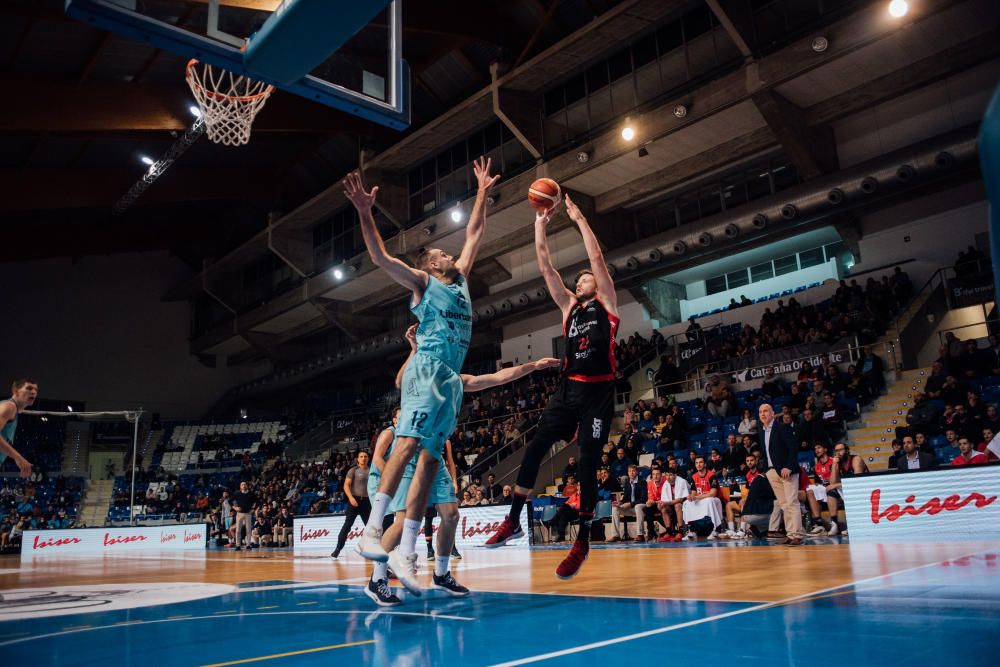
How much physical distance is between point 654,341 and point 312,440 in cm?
1757

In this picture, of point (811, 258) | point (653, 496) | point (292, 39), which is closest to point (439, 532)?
point (292, 39)

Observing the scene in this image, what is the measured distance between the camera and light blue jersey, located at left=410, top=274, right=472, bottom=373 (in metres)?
4.80

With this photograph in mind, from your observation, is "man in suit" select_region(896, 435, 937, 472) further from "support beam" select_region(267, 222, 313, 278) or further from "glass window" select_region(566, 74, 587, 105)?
"support beam" select_region(267, 222, 313, 278)

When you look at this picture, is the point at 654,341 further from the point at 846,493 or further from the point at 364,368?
the point at 364,368

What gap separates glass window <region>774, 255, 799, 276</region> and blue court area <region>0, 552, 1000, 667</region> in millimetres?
18134

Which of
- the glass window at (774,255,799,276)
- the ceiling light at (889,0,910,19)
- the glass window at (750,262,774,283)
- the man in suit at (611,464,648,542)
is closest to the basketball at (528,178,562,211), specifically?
the man in suit at (611,464,648,542)

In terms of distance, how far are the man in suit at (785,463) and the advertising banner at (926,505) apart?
33.1 inches

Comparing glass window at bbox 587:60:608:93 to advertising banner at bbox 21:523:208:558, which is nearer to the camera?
glass window at bbox 587:60:608:93

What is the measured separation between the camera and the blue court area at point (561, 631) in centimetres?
253

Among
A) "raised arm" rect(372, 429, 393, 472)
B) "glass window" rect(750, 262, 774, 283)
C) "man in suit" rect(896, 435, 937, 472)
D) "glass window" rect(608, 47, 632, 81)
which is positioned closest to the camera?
"raised arm" rect(372, 429, 393, 472)

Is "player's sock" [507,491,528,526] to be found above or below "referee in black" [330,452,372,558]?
below

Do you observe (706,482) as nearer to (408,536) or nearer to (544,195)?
(544,195)

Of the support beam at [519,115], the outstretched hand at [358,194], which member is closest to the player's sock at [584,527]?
the outstretched hand at [358,194]

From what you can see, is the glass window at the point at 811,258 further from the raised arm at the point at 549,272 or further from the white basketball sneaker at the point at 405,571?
the white basketball sneaker at the point at 405,571
